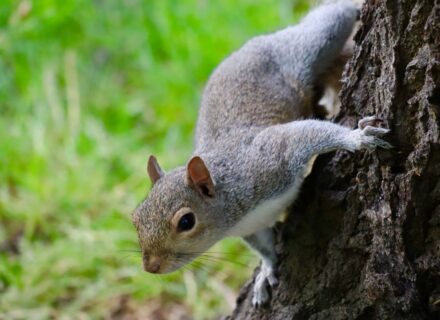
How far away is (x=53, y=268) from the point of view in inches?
131

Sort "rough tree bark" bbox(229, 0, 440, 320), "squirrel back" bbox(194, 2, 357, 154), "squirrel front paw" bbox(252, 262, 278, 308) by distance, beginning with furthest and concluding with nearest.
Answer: "squirrel back" bbox(194, 2, 357, 154), "squirrel front paw" bbox(252, 262, 278, 308), "rough tree bark" bbox(229, 0, 440, 320)

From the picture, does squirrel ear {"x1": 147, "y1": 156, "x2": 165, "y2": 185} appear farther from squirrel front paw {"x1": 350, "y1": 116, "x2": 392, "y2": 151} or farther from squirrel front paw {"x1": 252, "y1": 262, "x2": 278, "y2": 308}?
squirrel front paw {"x1": 350, "y1": 116, "x2": 392, "y2": 151}

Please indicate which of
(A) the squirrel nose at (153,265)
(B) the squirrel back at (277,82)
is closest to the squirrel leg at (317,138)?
(B) the squirrel back at (277,82)

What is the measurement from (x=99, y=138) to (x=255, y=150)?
2.18m

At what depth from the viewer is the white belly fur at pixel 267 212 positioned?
2.04m

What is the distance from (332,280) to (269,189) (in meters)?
0.33

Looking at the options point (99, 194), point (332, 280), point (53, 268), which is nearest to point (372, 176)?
point (332, 280)

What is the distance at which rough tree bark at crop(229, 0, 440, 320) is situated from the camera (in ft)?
5.11

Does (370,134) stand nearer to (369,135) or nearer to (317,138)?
(369,135)

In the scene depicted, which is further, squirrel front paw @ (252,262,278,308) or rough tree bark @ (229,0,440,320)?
squirrel front paw @ (252,262,278,308)

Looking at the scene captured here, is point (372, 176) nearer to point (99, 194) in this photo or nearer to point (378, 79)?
point (378, 79)

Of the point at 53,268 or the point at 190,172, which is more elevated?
the point at 53,268

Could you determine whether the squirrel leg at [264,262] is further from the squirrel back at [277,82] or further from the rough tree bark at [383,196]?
the squirrel back at [277,82]

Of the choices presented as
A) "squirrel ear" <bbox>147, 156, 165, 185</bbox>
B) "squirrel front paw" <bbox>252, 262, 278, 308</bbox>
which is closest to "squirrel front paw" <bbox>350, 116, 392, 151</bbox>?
"squirrel front paw" <bbox>252, 262, 278, 308</bbox>
